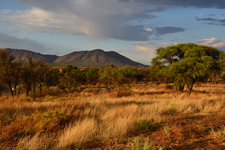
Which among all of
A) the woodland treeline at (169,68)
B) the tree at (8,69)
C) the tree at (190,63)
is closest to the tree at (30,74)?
the woodland treeline at (169,68)

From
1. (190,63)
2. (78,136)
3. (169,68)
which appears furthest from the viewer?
(169,68)

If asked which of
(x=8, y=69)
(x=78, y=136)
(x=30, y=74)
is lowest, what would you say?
(x=78, y=136)

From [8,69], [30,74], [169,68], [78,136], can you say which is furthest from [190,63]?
[8,69]

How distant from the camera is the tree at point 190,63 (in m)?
18.1

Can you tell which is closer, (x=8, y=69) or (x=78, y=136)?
(x=78, y=136)

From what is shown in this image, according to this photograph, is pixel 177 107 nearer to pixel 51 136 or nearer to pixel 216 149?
pixel 216 149

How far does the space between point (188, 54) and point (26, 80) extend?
780 inches

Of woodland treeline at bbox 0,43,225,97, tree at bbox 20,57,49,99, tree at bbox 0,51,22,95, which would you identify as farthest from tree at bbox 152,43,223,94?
tree at bbox 0,51,22,95

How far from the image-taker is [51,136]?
182 inches

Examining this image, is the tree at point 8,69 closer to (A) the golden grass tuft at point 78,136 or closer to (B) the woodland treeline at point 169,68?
(B) the woodland treeline at point 169,68

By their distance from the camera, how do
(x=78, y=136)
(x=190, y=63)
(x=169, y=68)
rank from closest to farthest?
(x=78, y=136), (x=190, y=63), (x=169, y=68)

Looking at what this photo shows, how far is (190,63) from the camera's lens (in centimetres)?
1805

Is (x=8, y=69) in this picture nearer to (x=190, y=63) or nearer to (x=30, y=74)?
(x=30, y=74)

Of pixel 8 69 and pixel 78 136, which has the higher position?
pixel 8 69
